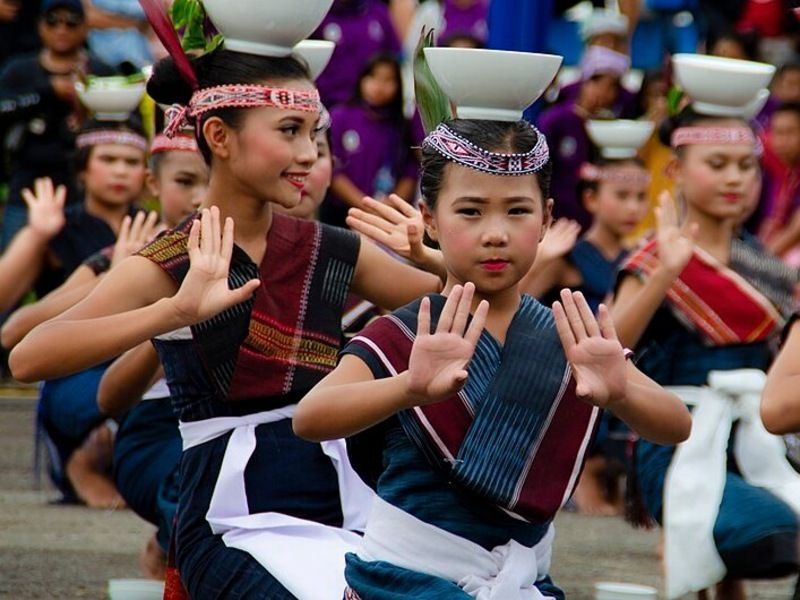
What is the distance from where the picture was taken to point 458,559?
151 inches

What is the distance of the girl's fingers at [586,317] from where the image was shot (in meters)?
3.62

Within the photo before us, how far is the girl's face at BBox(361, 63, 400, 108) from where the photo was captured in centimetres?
1116

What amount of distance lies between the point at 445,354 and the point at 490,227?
410mm

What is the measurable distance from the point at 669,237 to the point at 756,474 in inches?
30.1

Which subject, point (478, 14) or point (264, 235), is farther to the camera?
point (478, 14)

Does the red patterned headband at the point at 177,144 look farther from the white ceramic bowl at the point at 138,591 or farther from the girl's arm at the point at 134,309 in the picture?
the girl's arm at the point at 134,309

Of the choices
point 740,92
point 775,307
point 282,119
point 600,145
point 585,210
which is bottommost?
point 585,210

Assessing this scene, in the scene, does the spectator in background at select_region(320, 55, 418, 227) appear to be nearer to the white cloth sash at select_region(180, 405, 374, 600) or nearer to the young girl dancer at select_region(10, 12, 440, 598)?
the young girl dancer at select_region(10, 12, 440, 598)

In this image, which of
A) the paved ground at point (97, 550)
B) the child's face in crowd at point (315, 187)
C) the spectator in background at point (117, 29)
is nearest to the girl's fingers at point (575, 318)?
the child's face in crowd at point (315, 187)

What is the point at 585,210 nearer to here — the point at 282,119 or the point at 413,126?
the point at 413,126

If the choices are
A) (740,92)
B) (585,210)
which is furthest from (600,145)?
(740,92)

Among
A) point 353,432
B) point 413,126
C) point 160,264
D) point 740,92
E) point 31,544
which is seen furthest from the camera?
point 413,126

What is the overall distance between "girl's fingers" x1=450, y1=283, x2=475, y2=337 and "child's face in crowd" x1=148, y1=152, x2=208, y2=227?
2.98m

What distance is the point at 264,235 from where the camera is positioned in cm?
461
